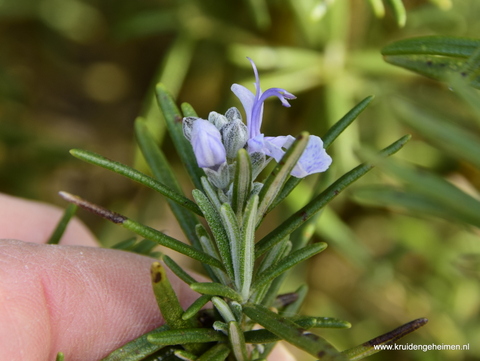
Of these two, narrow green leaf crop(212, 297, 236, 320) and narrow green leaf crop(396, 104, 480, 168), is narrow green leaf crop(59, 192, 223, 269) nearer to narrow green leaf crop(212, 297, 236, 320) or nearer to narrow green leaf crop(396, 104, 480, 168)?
narrow green leaf crop(212, 297, 236, 320)

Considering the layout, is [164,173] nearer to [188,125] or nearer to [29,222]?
[188,125]

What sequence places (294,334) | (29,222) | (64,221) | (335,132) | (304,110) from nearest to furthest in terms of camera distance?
(294,334), (335,132), (64,221), (29,222), (304,110)

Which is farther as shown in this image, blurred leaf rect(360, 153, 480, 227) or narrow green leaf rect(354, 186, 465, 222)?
narrow green leaf rect(354, 186, 465, 222)

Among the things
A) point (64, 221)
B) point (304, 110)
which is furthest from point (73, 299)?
point (304, 110)

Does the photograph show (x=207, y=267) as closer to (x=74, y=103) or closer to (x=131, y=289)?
(x=131, y=289)

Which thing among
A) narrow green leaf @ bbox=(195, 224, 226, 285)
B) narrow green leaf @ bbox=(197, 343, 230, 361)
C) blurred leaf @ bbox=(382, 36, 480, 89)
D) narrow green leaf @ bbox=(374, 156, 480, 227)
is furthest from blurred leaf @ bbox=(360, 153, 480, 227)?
narrow green leaf @ bbox=(197, 343, 230, 361)

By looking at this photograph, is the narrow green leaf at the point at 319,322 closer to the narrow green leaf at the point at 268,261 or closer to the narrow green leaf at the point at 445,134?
the narrow green leaf at the point at 268,261
